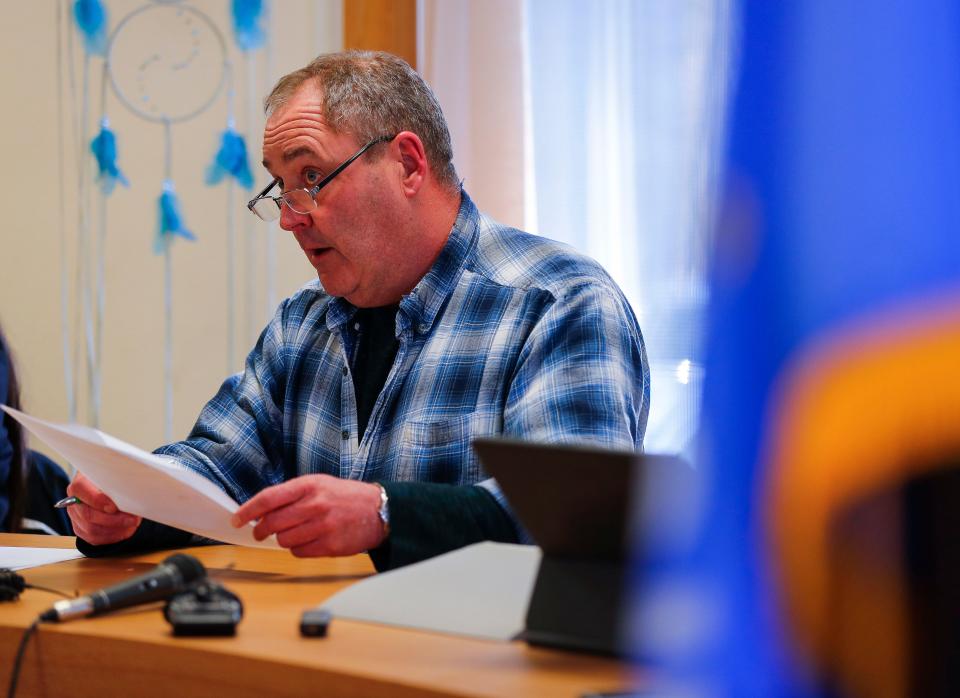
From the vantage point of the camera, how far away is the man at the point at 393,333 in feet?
4.53

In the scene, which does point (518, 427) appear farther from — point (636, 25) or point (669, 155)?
point (636, 25)

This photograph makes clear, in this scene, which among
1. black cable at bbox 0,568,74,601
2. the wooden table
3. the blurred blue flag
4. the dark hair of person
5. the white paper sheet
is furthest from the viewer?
the dark hair of person

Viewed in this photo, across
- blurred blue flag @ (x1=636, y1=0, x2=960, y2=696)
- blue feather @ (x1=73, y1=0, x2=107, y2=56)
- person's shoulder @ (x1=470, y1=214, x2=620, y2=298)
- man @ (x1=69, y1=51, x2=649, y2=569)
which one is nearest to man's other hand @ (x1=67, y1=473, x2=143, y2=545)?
man @ (x1=69, y1=51, x2=649, y2=569)

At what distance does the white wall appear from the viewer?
9.39 feet

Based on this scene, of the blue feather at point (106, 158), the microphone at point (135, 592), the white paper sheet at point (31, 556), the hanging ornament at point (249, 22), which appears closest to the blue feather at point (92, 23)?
the blue feather at point (106, 158)

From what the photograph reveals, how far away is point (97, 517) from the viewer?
1.27 meters

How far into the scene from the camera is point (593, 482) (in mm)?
724

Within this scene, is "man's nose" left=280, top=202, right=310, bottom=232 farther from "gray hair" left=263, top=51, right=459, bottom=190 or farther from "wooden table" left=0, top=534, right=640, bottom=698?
"wooden table" left=0, top=534, right=640, bottom=698

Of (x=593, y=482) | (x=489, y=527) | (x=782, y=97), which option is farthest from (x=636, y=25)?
(x=782, y=97)

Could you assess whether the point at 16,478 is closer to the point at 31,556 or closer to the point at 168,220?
the point at 31,556

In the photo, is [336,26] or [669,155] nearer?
[669,155]

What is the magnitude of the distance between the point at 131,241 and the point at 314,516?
207 centimetres

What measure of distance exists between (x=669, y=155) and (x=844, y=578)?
2.15 meters

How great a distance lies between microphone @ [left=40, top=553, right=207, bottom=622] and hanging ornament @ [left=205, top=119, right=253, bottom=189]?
6.76ft
